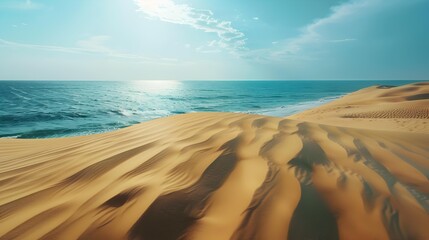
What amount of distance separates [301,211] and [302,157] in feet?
3.08

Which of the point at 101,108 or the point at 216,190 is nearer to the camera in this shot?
the point at 216,190

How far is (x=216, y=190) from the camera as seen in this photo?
1.60 m

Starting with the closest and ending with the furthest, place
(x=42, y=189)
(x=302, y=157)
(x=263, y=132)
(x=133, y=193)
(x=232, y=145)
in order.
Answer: (x=133, y=193) < (x=42, y=189) < (x=302, y=157) < (x=232, y=145) < (x=263, y=132)

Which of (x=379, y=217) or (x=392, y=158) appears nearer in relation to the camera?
(x=379, y=217)

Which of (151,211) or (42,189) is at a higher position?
(151,211)

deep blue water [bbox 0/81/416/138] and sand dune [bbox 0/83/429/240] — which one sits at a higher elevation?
sand dune [bbox 0/83/429/240]

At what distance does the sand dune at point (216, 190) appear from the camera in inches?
49.1

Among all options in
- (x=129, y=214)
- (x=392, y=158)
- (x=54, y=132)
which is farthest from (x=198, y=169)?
(x=54, y=132)

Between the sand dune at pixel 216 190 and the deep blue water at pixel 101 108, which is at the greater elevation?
the sand dune at pixel 216 190

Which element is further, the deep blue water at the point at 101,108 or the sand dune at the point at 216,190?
the deep blue water at the point at 101,108

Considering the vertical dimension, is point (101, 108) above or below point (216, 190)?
below

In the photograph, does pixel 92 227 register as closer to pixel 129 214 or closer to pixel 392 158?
pixel 129 214

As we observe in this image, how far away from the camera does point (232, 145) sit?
2.49 m

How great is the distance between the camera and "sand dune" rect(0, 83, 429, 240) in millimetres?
1246
